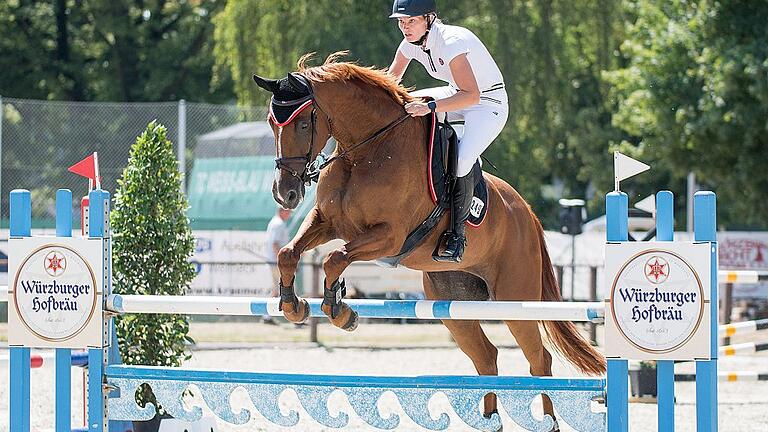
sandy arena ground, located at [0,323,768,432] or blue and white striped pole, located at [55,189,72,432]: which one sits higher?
blue and white striped pole, located at [55,189,72,432]

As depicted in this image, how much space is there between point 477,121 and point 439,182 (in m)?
0.38

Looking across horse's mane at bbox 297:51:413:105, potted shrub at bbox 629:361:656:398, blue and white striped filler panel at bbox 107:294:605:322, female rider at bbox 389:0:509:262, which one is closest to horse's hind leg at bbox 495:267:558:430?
female rider at bbox 389:0:509:262

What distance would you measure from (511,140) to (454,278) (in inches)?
481

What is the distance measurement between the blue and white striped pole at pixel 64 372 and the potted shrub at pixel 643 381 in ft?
15.3

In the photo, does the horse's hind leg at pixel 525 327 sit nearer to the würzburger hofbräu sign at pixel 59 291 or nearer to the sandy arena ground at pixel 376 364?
the sandy arena ground at pixel 376 364

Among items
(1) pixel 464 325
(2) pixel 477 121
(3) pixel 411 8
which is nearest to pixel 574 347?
(1) pixel 464 325

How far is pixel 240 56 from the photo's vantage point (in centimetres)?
1773

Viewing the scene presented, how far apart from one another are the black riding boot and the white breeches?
0.05 metres

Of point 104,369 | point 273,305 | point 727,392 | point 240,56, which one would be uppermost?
point 240,56

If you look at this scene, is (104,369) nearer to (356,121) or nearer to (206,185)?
(356,121)

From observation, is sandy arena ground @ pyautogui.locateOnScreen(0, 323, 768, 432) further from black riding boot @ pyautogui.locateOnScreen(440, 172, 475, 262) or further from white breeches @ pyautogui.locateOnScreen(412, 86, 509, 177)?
white breeches @ pyautogui.locateOnScreen(412, 86, 509, 177)

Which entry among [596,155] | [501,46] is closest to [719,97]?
[501,46]

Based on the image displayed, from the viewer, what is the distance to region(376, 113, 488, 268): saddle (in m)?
4.79

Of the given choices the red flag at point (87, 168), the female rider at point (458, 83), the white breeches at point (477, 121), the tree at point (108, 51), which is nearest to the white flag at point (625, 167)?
the female rider at point (458, 83)
